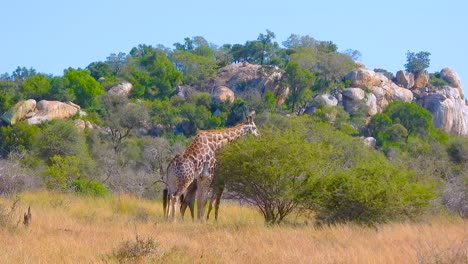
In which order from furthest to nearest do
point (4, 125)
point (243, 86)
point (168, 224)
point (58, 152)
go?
1. point (243, 86)
2. point (4, 125)
3. point (58, 152)
4. point (168, 224)

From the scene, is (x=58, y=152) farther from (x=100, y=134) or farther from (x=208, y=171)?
(x=208, y=171)

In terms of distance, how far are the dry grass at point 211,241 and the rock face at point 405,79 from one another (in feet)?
145

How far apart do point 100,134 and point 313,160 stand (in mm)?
30966

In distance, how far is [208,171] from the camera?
1767 cm

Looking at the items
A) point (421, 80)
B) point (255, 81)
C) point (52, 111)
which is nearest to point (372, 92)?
point (421, 80)

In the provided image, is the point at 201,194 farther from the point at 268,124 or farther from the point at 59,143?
the point at 59,143

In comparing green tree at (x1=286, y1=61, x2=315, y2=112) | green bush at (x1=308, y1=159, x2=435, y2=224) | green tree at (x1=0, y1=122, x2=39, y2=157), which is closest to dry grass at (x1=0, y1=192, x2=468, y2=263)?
green bush at (x1=308, y1=159, x2=435, y2=224)

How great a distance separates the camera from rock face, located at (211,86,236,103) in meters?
54.8

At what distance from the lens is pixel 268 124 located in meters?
29.9

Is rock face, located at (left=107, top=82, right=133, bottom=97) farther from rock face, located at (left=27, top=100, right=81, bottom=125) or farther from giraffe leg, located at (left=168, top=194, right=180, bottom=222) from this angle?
giraffe leg, located at (left=168, top=194, right=180, bottom=222)

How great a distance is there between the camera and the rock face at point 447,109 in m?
55.4

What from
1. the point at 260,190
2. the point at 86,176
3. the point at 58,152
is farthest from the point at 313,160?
the point at 58,152

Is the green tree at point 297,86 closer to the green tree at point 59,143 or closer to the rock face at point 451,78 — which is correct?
the rock face at point 451,78

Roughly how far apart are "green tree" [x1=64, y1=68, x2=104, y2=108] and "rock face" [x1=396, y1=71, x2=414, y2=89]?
21.6 metres
